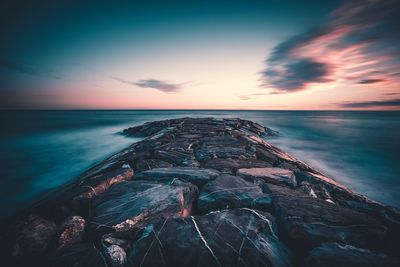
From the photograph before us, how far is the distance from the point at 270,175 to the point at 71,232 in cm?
238

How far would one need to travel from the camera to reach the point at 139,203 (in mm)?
1601

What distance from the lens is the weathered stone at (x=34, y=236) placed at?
1.21 meters

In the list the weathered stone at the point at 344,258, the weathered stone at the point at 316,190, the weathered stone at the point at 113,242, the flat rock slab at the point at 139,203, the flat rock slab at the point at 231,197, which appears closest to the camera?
the weathered stone at the point at 344,258

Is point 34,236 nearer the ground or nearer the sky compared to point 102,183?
nearer the ground

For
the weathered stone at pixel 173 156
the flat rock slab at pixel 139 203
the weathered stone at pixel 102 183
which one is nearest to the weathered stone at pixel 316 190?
the flat rock slab at pixel 139 203

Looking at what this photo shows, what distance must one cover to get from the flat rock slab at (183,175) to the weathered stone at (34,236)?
1012 millimetres

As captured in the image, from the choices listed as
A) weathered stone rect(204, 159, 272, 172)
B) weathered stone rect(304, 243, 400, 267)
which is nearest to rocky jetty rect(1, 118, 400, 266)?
weathered stone rect(304, 243, 400, 267)

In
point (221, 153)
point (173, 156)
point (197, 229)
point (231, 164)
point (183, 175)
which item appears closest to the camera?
point (197, 229)

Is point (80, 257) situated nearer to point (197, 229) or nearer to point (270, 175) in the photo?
point (197, 229)

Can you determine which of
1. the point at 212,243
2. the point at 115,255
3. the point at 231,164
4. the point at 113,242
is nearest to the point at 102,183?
the point at 113,242

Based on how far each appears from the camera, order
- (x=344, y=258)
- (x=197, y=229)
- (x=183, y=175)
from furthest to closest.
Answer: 1. (x=183, y=175)
2. (x=197, y=229)
3. (x=344, y=258)

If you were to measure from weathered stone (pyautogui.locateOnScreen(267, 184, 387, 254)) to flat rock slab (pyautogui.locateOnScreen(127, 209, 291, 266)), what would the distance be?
0.14 metres

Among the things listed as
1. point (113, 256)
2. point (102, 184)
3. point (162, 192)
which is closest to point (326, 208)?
point (162, 192)

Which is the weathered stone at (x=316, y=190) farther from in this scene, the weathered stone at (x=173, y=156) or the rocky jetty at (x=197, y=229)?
the weathered stone at (x=173, y=156)
